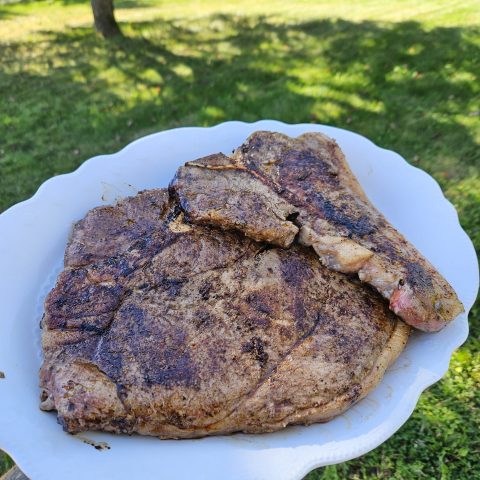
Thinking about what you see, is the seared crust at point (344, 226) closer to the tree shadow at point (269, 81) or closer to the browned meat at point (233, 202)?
the browned meat at point (233, 202)

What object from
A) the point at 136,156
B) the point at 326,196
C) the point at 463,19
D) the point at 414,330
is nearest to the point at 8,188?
the point at 136,156

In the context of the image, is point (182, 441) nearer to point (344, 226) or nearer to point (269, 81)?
point (344, 226)

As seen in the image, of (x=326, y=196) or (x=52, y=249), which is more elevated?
(x=326, y=196)

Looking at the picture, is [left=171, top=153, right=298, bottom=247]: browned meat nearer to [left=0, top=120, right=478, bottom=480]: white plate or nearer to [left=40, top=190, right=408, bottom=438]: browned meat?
[left=40, top=190, right=408, bottom=438]: browned meat

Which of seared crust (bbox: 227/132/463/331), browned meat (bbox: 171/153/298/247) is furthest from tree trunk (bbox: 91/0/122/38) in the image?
browned meat (bbox: 171/153/298/247)

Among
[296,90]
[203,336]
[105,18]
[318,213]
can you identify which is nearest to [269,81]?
[296,90]

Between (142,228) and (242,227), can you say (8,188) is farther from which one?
(242,227)
